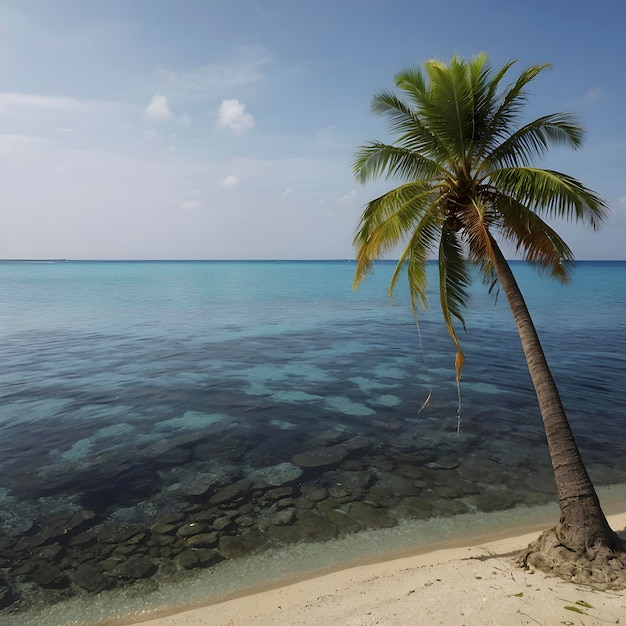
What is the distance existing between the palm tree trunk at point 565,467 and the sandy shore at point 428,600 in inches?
38.5

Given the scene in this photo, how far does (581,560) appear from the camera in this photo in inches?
309

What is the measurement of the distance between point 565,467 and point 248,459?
906 centimetres

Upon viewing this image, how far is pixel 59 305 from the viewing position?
2356 inches

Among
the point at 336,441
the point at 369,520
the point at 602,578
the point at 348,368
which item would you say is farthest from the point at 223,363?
the point at 602,578

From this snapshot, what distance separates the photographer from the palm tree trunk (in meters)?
8.07

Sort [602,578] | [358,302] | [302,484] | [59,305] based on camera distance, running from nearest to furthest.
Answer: [602,578] < [302,484] < [59,305] < [358,302]

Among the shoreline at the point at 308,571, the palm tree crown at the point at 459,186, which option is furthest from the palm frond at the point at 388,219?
the shoreline at the point at 308,571

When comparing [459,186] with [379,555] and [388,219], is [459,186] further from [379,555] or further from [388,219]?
[379,555]

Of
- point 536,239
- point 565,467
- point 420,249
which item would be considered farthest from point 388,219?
point 565,467

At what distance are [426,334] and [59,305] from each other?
47.0m

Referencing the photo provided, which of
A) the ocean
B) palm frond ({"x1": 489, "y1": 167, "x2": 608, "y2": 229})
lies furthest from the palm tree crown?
the ocean

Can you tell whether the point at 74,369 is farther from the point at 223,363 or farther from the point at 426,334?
the point at 426,334

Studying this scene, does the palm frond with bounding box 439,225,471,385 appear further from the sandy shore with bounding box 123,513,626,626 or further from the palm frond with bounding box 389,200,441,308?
the sandy shore with bounding box 123,513,626,626

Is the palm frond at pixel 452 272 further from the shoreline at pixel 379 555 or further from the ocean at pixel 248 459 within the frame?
the ocean at pixel 248 459
